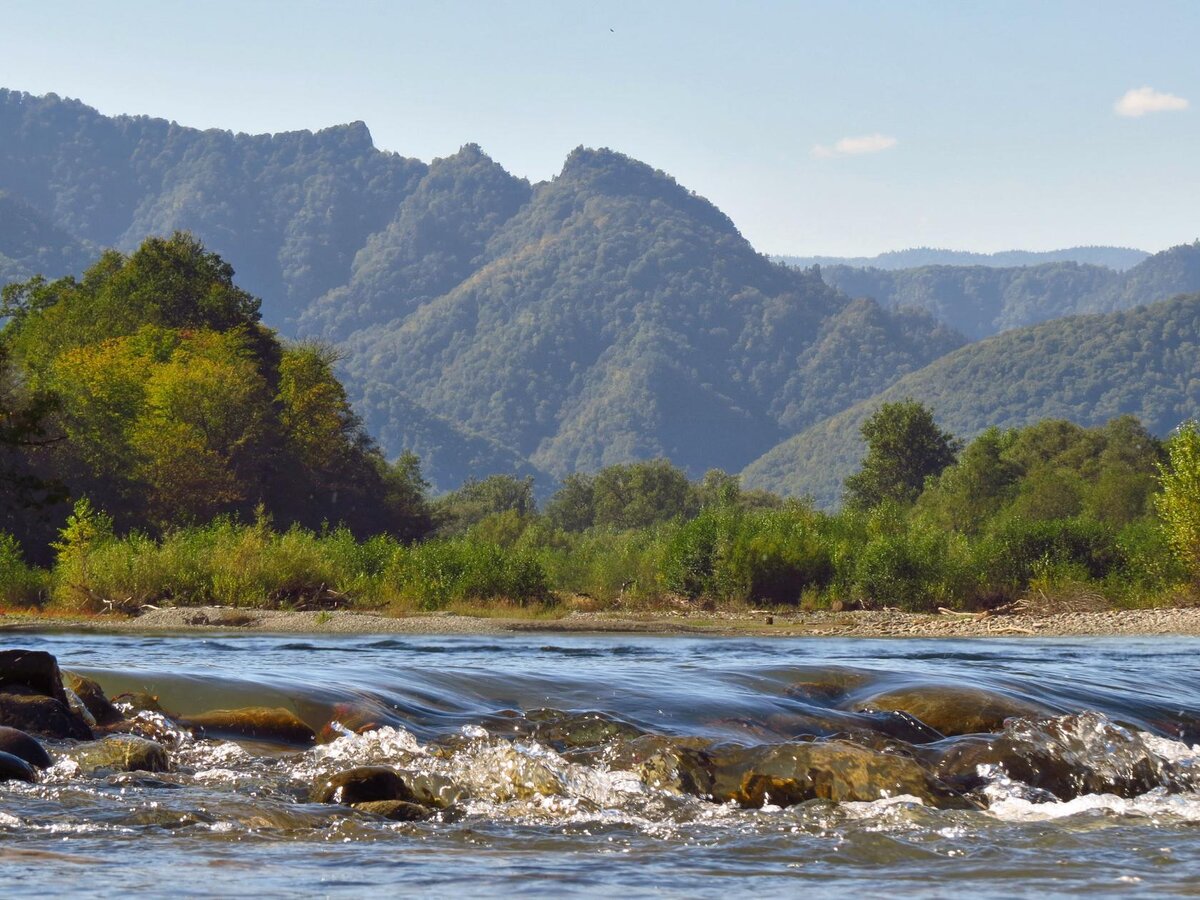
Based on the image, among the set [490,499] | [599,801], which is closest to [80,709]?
[599,801]

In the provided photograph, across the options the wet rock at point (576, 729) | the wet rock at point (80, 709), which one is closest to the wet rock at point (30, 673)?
the wet rock at point (80, 709)

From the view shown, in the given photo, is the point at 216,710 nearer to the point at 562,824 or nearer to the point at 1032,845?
the point at 562,824

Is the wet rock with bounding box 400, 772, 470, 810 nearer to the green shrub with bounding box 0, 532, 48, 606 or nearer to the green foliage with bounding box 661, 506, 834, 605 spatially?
the green shrub with bounding box 0, 532, 48, 606

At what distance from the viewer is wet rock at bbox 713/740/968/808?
1295 cm

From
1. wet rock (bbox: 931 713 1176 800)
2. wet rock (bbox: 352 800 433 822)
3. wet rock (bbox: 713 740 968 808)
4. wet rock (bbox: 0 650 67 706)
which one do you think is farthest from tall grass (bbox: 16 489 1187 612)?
wet rock (bbox: 352 800 433 822)

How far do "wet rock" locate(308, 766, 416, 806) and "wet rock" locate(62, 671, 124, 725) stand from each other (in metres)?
4.17

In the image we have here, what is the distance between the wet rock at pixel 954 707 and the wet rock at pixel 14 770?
909cm

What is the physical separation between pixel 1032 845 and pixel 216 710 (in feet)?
29.2

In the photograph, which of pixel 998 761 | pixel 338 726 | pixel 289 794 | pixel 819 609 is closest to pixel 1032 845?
pixel 998 761

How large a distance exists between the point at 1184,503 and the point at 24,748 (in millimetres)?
49192

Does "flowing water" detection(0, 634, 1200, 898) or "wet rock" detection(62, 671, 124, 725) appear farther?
"wet rock" detection(62, 671, 124, 725)

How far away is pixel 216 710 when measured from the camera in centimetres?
1619

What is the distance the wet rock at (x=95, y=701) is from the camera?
51.8 feet

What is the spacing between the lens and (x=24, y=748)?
13.4m
